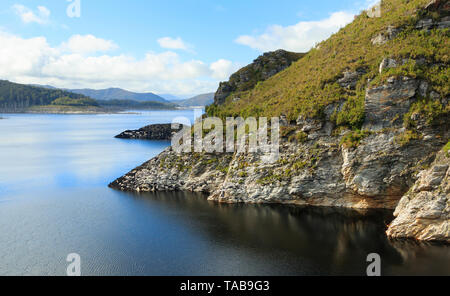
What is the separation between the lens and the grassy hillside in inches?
1778

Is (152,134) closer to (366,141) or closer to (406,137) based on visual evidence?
(366,141)

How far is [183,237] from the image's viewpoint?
122ft

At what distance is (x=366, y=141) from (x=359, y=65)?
14446 millimetres

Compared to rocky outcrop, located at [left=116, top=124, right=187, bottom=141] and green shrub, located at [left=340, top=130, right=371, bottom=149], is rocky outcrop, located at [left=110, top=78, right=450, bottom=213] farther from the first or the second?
rocky outcrop, located at [left=116, top=124, right=187, bottom=141]

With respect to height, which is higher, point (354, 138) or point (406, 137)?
point (406, 137)

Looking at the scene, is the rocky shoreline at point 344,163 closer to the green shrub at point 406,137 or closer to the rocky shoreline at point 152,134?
the green shrub at point 406,137

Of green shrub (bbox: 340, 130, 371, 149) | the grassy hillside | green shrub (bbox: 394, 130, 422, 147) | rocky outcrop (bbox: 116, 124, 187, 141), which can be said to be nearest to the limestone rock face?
the grassy hillside

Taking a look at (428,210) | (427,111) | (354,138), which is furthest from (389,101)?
(428,210)

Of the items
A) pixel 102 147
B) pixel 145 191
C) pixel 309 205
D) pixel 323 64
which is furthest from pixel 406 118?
pixel 102 147

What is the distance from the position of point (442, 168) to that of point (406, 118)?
1030cm

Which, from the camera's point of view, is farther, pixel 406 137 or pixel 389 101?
pixel 389 101

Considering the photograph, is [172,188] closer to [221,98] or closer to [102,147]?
[221,98]

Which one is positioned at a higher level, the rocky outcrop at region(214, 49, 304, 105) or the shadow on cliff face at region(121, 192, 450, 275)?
the rocky outcrop at region(214, 49, 304, 105)

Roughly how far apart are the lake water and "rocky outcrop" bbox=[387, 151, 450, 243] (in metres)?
1.74
